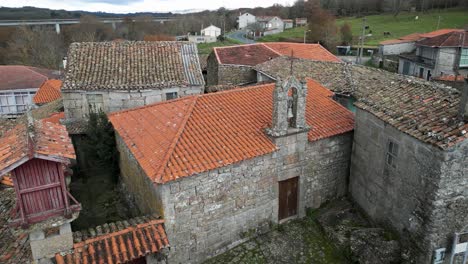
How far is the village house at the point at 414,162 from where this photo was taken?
26.8 feet

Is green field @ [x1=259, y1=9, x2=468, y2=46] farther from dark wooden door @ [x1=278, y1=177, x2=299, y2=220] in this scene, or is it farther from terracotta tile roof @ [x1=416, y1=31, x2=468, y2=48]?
dark wooden door @ [x1=278, y1=177, x2=299, y2=220]

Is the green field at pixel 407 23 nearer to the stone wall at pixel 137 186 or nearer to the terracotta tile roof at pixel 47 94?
the terracotta tile roof at pixel 47 94

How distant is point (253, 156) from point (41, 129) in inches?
207

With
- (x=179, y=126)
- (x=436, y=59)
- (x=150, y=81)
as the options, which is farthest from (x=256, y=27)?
(x=179, y=126)

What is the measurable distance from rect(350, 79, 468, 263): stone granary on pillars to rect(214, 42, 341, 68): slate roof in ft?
44.9

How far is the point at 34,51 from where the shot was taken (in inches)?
2087

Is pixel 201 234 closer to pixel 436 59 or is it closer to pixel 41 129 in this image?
pixel 41 129

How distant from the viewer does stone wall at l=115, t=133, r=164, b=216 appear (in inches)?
369

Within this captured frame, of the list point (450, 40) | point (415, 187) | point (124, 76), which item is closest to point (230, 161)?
point (415, 187)

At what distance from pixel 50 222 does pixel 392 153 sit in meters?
8.57

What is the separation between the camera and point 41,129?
27.2 ft

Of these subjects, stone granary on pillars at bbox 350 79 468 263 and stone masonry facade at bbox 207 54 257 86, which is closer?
stone granary on pillars at bbox 350 79 468 263

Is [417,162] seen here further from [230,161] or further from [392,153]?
[230,161]

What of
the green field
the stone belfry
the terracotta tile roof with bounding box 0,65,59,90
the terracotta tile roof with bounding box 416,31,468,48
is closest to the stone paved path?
the stone belfry
